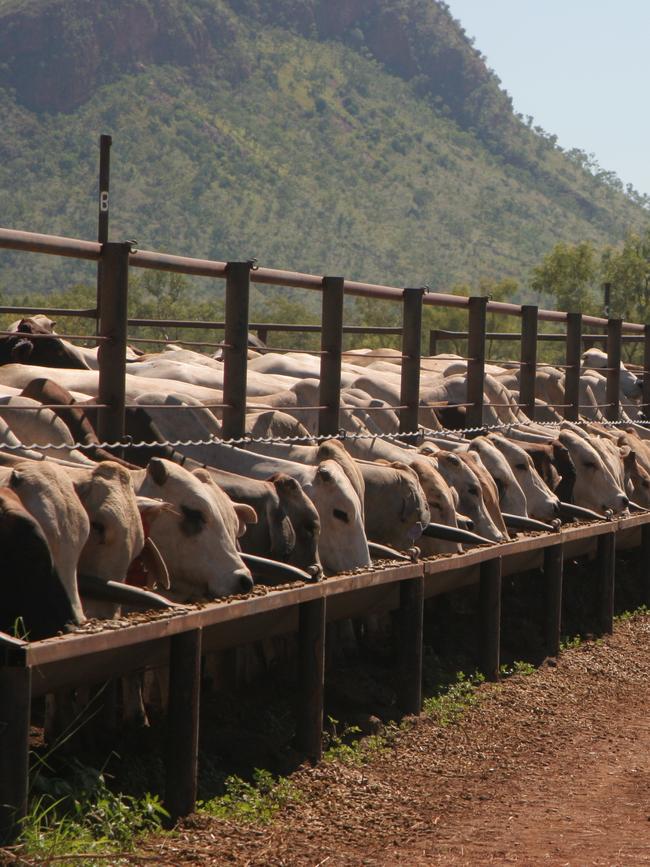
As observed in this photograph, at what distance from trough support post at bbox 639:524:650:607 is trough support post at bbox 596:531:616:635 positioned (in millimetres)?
1118

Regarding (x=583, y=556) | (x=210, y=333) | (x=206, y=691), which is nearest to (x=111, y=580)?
(x=206, y=691)

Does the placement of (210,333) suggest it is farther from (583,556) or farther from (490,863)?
(490,863)

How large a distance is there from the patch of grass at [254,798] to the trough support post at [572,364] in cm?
788

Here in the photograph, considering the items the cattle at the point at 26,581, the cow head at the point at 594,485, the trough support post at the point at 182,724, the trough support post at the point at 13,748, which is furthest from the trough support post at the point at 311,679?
the cow head at the point at 594,485

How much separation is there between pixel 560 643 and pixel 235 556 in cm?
407

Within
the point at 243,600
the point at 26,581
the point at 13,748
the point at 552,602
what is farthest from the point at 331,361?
the point at 13,748

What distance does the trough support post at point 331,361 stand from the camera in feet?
30.4

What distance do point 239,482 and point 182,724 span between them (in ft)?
5.72

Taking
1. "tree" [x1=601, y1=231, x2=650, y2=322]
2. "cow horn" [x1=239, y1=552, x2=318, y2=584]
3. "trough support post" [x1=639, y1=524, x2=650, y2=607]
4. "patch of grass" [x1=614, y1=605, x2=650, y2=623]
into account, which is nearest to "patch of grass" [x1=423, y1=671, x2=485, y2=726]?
"cow horn" [x1=239, y1=552, x2=318, y2=584]

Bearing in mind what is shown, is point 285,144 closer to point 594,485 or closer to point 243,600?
point 594,485

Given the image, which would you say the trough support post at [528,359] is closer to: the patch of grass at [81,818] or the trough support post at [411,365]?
the trough support post at [411,365]

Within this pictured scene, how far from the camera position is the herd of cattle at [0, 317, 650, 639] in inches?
215

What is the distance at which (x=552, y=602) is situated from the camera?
960 centimetres

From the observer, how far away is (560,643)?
32.4ft
